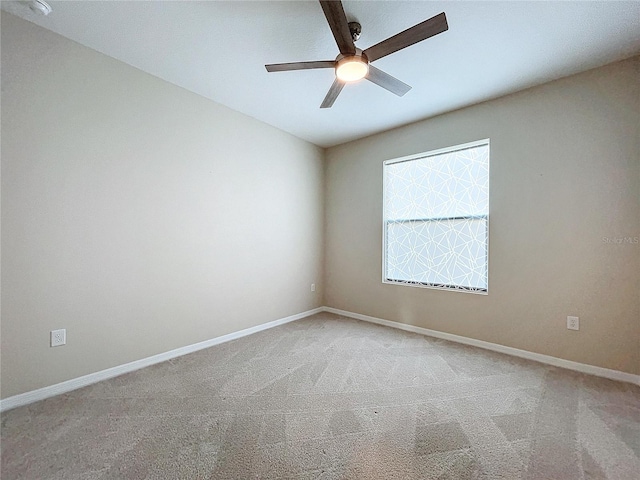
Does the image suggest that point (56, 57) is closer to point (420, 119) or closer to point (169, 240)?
point (169, 240)

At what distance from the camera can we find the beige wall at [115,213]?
1880 millimetres

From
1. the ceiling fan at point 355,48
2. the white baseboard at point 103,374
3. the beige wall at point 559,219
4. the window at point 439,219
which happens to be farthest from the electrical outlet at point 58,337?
the beige wall at point 559,219

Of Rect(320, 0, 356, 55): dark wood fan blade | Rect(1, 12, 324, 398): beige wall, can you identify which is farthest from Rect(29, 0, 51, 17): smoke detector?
Rect(320, 0, 356, 55): dark wood fan blade

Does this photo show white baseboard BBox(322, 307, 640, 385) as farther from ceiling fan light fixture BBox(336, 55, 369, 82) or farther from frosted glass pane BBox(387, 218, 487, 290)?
ceiling fan light fixture BBox(336, 55, 369, 82)

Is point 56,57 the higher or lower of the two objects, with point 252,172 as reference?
higher

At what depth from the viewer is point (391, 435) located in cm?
158

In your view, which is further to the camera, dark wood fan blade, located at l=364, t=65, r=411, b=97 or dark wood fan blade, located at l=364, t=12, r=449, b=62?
dark wood fan blade, located at l=364, t=65, r=411, b=97

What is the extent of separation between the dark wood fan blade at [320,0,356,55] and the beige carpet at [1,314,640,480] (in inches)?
91.5

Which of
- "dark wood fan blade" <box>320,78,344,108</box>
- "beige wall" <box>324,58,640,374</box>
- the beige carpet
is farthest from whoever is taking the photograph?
"beige wall" <box>324,58,640,374</box>

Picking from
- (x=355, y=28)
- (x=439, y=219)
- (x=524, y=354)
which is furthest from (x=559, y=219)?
(x=355, y=28)

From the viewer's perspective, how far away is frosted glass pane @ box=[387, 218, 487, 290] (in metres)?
2.99

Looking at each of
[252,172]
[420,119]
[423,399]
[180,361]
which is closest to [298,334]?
[180,361]

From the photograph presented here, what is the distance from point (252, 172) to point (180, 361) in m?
2.15

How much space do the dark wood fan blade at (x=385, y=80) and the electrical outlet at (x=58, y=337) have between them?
2.90m
